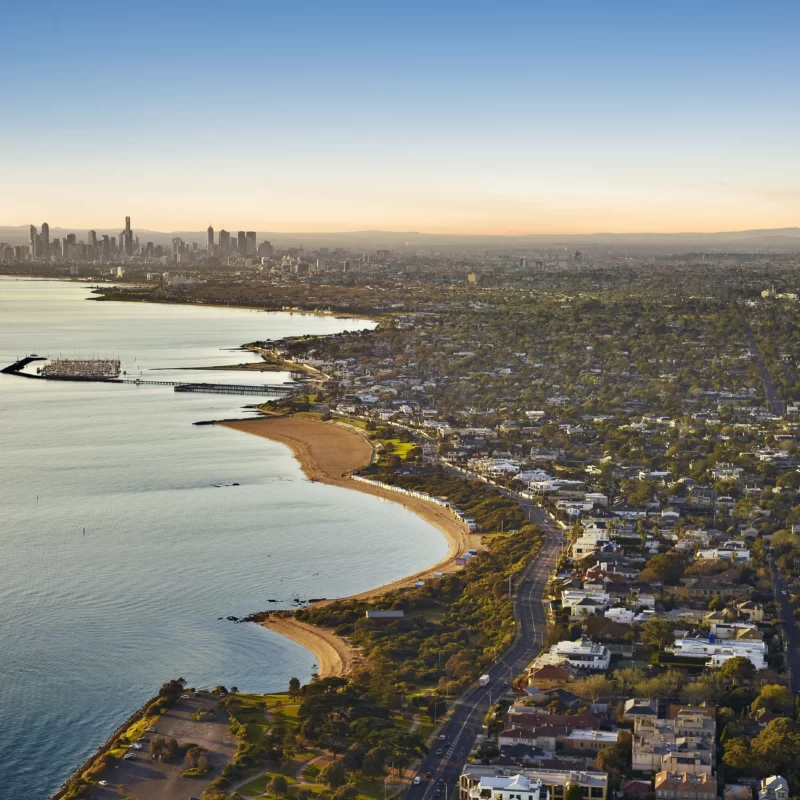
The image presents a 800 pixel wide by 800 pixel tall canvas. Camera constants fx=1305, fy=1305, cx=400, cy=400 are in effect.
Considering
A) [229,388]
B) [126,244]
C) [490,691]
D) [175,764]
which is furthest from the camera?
[126,244]

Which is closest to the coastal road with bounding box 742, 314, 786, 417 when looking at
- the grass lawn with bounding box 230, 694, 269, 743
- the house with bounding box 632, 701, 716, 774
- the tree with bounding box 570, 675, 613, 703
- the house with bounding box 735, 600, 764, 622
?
the house with bounding box 735, 600, 764, 622

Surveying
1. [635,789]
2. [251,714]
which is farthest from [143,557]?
[635,789]

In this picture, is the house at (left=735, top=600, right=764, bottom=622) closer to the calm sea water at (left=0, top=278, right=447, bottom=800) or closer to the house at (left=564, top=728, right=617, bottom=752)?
the house at (left=564, top=728, right=617, bottom=752)

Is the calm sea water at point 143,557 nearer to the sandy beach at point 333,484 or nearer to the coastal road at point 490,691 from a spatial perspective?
the sandy beach at point 333,484

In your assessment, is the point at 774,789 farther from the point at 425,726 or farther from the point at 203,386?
the point at 203,386

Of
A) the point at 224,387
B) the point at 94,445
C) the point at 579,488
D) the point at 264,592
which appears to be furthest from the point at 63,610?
the point at 224,387

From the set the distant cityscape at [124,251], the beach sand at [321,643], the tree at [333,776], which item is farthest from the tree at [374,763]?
the distant cityscape at [124,251]
